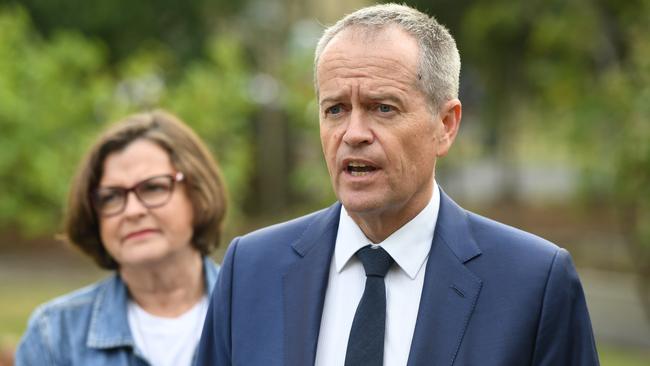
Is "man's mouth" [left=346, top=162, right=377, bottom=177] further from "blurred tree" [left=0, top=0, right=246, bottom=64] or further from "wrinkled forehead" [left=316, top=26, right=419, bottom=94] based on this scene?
"blurred tree" [left=0, top=0, right=246, bottom=64]

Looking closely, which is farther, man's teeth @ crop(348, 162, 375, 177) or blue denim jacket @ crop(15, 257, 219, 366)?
blue denim jacket @ crop(15, 257, 219, 366)

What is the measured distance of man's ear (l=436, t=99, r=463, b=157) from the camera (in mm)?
2680

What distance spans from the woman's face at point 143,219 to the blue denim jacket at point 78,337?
0.23m

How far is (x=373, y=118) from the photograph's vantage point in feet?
8.43

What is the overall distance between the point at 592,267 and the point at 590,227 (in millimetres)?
3958

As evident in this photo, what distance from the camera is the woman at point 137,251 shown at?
3795 mm

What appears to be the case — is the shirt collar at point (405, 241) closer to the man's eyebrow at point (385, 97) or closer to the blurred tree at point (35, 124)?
the man's eyebrow at point (385, 97)

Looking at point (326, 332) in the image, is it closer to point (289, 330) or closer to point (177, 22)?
point (289, 330)

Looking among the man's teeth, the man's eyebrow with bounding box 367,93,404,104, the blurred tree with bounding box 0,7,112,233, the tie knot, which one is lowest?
the tie knot

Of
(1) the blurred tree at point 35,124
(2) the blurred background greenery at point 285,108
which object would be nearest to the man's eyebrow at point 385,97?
(2) the blurred background greenery at point 285,108

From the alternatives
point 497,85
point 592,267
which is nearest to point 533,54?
point 497,85

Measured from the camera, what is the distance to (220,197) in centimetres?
424

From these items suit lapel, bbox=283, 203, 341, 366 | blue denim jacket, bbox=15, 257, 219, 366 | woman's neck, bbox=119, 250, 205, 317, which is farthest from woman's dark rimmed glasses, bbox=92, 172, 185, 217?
suit lapel, bbox=283, 203, 341, 366

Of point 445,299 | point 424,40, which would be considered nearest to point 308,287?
point 445,299
